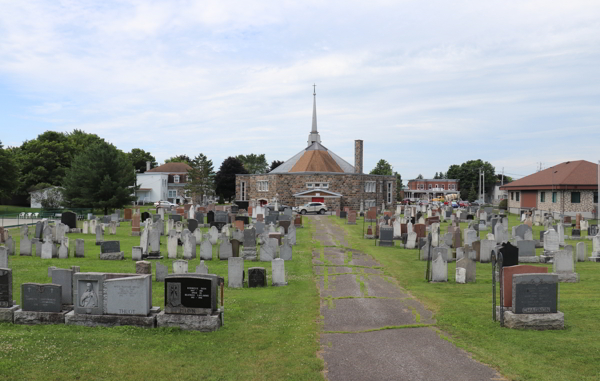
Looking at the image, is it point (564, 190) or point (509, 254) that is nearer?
point (509, 254)

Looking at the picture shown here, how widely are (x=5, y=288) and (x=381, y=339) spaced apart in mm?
7412

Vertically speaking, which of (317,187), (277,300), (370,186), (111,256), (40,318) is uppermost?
(370,186)

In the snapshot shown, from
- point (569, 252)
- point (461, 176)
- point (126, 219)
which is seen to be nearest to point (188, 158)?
point (461, 176)

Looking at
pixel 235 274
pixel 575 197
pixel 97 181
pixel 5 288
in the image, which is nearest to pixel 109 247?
pixel 235 274

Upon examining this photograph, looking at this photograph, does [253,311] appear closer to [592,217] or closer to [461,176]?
[592,217]

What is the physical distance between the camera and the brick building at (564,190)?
44209mm

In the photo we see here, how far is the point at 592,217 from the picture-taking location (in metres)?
41.8

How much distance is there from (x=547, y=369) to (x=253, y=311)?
601cm

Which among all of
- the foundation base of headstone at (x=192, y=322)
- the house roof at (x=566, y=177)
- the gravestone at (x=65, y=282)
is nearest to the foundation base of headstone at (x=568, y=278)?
the foundation base of headstone at (x=192, y=322)

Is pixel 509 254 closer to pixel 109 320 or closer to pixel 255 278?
pixel 255 278

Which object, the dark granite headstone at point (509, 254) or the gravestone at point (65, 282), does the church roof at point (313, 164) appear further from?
the gravestone at point (65, 282)

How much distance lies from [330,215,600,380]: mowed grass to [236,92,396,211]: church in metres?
39.4

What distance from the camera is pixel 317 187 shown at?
5672cm

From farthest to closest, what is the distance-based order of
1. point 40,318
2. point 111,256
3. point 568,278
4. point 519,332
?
point 111,256
point 568,278
point 40,318
point 519,332
